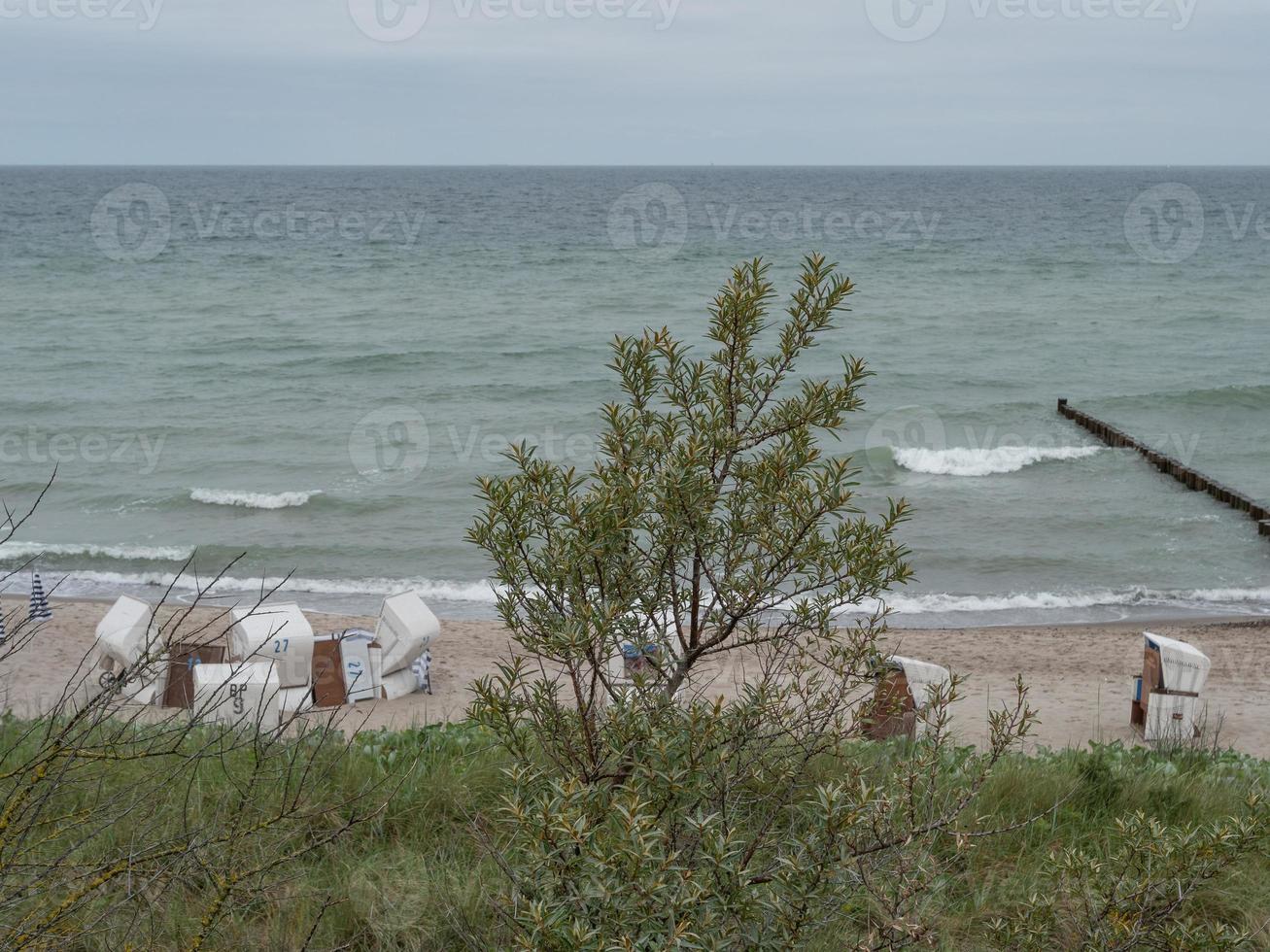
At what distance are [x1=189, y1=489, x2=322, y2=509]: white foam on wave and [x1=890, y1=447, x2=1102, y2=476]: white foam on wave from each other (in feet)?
40.8

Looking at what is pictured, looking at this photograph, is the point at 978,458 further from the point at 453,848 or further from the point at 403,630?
the point at 453,848

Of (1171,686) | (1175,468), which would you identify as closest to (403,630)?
(1171,686)

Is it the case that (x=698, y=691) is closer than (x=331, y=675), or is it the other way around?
(x=698, y=691)

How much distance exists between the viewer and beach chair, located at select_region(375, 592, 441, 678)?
11953mm

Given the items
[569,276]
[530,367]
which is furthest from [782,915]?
[569,276]

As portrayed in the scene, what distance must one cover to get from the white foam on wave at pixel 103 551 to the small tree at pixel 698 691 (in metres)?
17.1

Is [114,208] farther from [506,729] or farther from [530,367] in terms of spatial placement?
[506,729]

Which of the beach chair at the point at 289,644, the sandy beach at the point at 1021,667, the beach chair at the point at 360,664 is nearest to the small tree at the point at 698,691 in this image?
the beach chair at the point at 289,644

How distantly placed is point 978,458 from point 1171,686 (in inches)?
584

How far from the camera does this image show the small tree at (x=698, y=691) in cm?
265

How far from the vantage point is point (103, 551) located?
19.5 meters

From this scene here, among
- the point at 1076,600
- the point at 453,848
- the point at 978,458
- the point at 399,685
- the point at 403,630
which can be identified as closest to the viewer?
the point at 453,848

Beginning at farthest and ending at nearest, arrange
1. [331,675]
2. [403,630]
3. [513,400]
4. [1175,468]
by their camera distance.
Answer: [513,400] → [1175,468] → [403,630] → [331,675]

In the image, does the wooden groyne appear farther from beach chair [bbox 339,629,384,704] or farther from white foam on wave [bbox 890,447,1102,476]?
beach chair [bbox 339,629,384,704]
